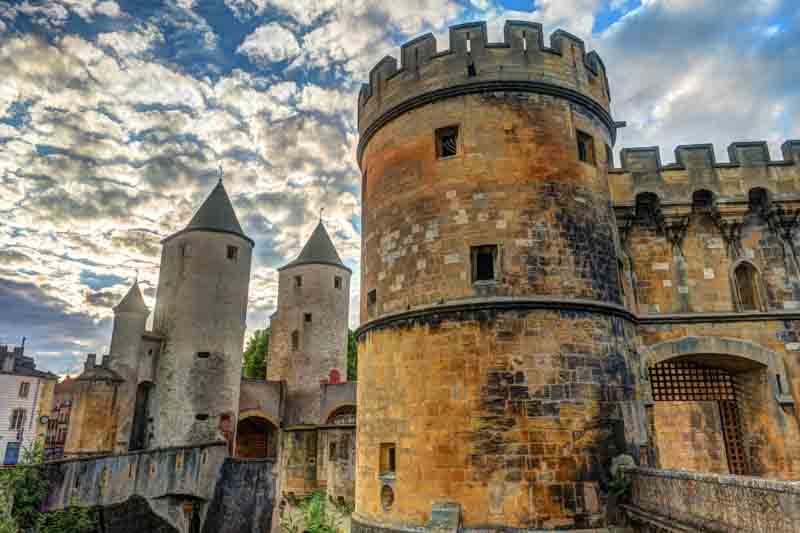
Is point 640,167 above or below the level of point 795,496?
above

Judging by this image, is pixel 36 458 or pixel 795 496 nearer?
pixel 795 496

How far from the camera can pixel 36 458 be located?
1159cm

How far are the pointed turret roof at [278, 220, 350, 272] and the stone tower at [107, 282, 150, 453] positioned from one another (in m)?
9.67

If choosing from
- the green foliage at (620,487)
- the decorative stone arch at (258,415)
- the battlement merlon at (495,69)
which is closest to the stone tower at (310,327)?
the decorative stone arch at (258,415)

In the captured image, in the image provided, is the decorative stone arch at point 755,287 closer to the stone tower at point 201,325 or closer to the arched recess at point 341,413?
the stone tower at point 201,325

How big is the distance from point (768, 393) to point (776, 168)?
466 centimetres

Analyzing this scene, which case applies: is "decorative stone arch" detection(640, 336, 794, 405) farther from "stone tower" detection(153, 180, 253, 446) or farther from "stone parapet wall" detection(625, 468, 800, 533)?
"stone tower" detection(153, 180, 253, 446)

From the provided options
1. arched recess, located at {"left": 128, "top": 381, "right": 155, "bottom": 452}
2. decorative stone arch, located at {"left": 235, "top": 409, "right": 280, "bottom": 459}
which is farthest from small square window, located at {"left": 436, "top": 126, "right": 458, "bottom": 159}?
decorative stone arch, located at {"left": 235, "top": 409, "right": 280, "bottom": 459}

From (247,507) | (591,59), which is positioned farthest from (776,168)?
(247,507)

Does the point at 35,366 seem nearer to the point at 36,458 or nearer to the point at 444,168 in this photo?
the point at 36,458

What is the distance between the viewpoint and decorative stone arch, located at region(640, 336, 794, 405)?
989 cm

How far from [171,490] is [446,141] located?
1124cm

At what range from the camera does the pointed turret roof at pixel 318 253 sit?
29219 millimetres

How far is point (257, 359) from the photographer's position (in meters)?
38.8
